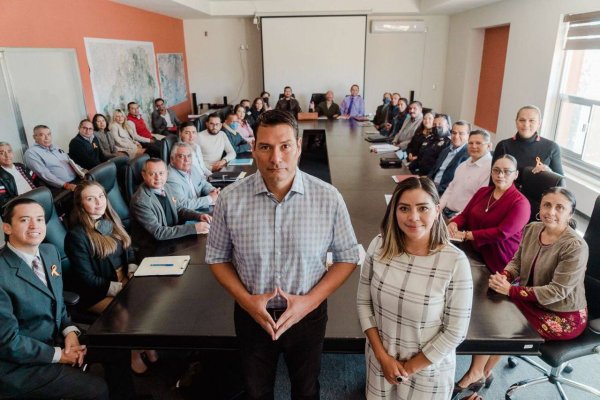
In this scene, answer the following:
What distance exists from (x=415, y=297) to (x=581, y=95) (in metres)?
5.06

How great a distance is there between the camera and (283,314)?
126 cm

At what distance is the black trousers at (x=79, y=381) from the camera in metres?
1.69

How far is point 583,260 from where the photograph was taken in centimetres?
189

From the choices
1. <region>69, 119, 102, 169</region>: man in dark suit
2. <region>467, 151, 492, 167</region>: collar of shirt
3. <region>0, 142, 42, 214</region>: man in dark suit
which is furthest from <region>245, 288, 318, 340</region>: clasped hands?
<region>69, 119, 102, 169</region>: man in dark suit

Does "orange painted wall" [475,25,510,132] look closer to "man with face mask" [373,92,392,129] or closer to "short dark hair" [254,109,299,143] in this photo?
"man with face mask" [373,92,392,129]

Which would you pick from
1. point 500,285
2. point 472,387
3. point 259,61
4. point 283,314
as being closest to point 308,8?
point 259,61

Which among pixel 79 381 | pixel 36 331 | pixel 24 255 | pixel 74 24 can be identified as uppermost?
pixel 74 24

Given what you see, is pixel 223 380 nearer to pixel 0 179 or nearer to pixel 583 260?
pixel 583 260

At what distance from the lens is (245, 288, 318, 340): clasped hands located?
1.26 metres

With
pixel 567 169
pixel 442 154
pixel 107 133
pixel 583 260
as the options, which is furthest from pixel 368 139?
pixel 583 260

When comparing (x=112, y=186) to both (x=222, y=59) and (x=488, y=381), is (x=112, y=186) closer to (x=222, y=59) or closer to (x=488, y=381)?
(x=488, y=381)

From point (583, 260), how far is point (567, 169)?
392 cm

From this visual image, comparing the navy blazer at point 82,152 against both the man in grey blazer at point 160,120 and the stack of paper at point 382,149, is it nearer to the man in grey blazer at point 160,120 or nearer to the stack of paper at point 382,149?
the man in grey blazer at point 160,120

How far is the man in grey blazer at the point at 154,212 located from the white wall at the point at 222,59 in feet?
26.5
